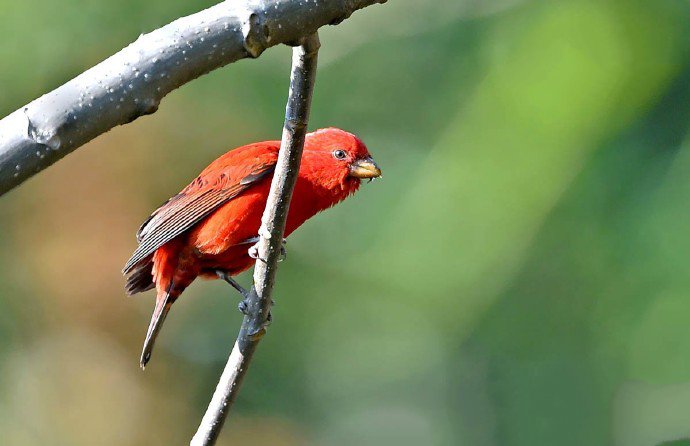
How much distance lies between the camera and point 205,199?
477 centimetres

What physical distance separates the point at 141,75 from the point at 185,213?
3.18 metres

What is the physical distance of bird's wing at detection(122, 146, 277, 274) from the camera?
4621 mm

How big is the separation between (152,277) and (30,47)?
2.97 metres

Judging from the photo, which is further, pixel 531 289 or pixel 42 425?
pixel 42 425

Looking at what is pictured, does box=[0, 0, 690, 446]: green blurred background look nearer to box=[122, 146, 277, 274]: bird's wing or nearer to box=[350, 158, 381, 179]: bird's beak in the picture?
box=[350, 158, 381, 179]: bird's beak

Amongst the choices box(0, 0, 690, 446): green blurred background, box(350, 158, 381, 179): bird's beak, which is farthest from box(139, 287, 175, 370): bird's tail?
box(0, 0, 690, 446): green blurred background

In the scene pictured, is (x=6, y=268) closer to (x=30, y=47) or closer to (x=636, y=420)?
(x=30, y=47)

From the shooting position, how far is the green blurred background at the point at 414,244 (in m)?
6.92

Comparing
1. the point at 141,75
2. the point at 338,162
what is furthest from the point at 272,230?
the point at 338,162

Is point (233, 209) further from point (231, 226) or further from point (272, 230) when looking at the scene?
point (272, 230)

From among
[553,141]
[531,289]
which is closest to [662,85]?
[553,141]

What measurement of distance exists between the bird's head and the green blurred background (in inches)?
93.9

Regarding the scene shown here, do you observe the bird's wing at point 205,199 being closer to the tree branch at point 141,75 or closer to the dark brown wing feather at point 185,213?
the dark brown wing feather at point 185,213

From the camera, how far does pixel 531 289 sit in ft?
24.9
